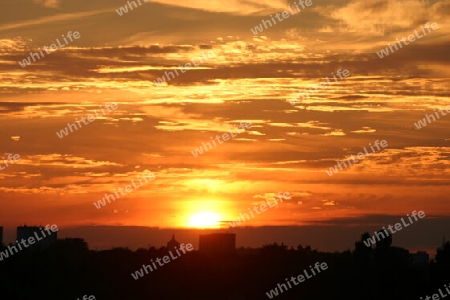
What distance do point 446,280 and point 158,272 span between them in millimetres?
17542

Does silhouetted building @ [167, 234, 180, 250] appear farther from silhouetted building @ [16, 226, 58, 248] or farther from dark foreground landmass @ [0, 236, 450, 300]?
silhouetted building @ [16, 226, 58, 248]

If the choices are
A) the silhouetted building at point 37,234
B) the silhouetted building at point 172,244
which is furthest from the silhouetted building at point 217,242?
the silhouetted building at point 37,234

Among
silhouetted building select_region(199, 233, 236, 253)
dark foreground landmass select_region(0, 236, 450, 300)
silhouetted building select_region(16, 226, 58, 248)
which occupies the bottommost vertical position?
dark foreground landmass select_region(0, 236, 450, 300)

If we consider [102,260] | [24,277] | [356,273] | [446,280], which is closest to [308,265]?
[356,273]

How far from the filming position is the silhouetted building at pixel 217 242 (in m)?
67.6

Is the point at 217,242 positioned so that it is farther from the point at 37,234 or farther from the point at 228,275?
the point at 37,234

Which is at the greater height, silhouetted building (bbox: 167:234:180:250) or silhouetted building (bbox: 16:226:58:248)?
silhouetted building (bbox: 16:226:58:248)

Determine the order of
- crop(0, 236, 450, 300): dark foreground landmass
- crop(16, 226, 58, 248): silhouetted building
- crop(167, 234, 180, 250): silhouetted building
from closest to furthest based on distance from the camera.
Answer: crop(0, 236, 450, 300): dark foreground landmass
crop(167, 234, 180, 250): silhouetted building
crop(16, 226, 58, 248): silhouetted building

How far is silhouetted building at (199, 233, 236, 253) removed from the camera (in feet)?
222

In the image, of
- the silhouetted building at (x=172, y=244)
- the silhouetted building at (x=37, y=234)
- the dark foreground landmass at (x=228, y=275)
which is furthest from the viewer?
the silhouetted building at (x=37, y=234)

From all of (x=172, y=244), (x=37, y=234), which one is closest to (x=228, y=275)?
(x=172, y=244)

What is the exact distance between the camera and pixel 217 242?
2783 inches

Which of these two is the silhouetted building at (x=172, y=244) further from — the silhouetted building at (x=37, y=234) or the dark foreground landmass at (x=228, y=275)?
the silhouetted building at (x=37, y=234)

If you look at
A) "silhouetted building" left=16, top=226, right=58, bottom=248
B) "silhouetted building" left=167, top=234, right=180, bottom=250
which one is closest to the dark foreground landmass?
"silhouetted building" left=167, top=234, right=180, bottom=250
